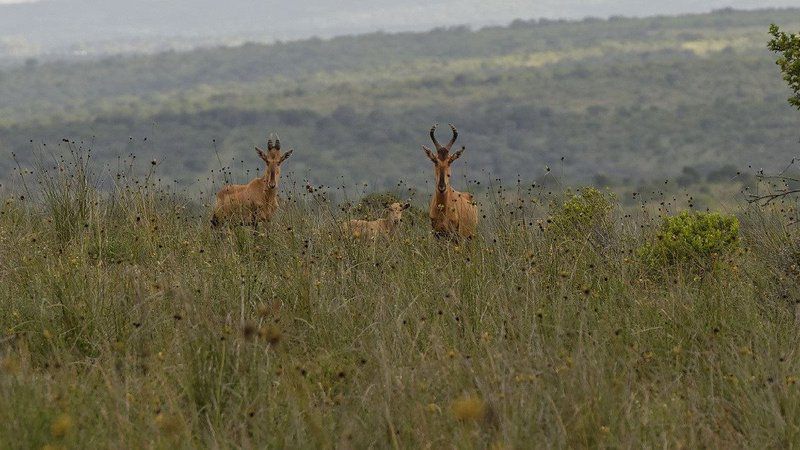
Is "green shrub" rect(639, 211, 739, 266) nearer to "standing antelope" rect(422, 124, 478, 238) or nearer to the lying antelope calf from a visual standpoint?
the lying antelope calf

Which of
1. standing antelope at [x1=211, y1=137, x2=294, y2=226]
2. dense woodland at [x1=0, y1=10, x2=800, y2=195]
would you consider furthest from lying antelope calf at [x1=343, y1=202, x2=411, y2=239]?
dense woodland at [x1=0, y1=10, x2=800, y2=195]

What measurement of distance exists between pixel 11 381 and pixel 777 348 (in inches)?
146

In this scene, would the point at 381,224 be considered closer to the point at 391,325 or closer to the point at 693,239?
the point at 693,239

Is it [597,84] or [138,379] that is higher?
[138,379]

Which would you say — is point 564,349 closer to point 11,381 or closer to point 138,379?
point 138,379

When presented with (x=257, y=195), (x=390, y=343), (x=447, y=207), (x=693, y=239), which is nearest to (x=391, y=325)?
(x=390, y=343)

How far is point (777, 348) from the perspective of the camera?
6230 millimetres

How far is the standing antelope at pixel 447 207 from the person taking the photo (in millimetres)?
11102

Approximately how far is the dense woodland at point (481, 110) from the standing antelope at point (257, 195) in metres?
23.3

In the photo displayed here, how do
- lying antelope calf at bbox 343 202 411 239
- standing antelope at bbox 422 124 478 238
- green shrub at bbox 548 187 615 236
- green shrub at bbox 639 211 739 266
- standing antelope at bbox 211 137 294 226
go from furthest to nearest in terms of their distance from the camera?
standing antelope at bbox 211 137 294 226 → standing antelope at bbox 422 124 478 238 → green shrub at bbox 548 187 615 236 → lying antelope calf at bbox 343 202 411 239 → green shrub at bbox 639 211 739 266

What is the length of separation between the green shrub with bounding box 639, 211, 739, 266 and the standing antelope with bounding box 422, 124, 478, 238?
2.26 metres

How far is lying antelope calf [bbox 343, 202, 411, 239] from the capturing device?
9445mm

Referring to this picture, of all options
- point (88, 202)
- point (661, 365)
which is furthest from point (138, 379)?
point (88, 202)

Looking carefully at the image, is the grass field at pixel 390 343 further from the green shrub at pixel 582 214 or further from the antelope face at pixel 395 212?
the antelope face at pixel 395 212
